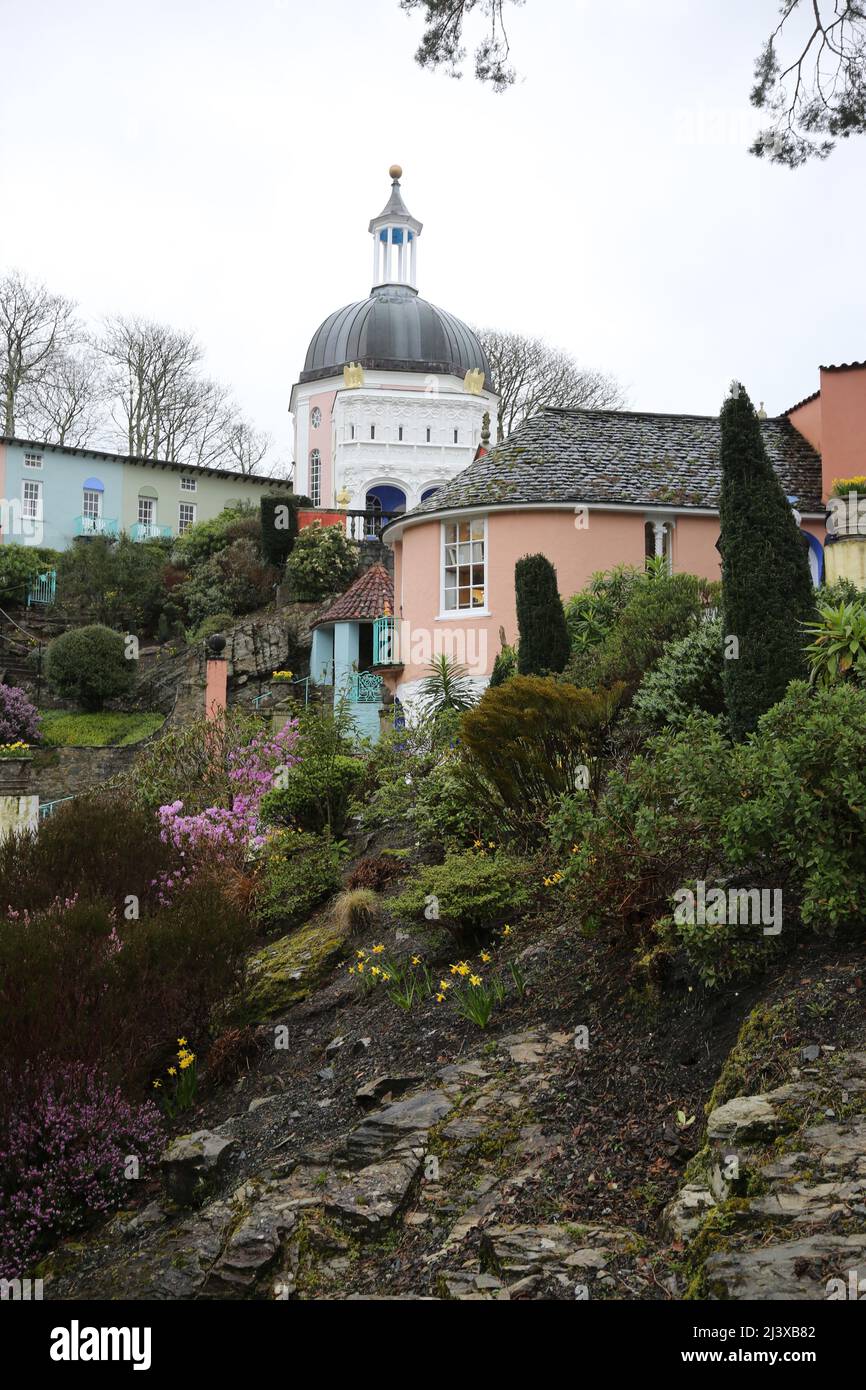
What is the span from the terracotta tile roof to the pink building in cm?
254

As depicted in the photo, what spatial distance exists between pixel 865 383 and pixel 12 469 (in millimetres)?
31905

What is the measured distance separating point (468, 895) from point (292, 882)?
3186 millimetres

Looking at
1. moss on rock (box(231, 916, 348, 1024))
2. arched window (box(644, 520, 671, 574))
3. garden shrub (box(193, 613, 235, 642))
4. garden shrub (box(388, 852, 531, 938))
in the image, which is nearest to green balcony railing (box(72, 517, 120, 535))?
garden shrub (box(193, 613, 235, 642))

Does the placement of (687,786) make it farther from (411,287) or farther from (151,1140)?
(411,287)

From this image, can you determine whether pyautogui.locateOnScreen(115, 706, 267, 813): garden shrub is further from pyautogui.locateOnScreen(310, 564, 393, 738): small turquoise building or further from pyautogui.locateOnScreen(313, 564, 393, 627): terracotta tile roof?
pyautogui.locateOnScreen(313, 564, 393, 627): terracotta tile roof

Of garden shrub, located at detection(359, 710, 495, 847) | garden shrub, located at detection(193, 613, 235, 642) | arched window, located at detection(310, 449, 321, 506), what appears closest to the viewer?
garden shrub, located at detection(359, 710, 495, 847)

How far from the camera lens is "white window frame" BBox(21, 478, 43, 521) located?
42688mm

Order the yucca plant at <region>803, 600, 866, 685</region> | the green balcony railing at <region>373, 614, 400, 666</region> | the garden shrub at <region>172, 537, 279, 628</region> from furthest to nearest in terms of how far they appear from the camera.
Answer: the garden shrub at <region>172, 537, 279, 628</region> < the green balcony railing at <region>373, 614, 400, 666</region> < the yucca plant at <region>803, 600, 866, 685</region>

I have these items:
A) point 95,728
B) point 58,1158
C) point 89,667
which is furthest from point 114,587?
point 58,1158

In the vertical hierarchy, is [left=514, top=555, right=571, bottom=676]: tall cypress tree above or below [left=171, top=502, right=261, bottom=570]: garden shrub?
below

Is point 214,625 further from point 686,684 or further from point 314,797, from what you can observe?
point 686,684

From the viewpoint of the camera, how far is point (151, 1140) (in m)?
7.03

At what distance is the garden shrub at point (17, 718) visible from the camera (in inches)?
1005

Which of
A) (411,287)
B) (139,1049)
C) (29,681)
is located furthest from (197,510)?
(139,1049)
